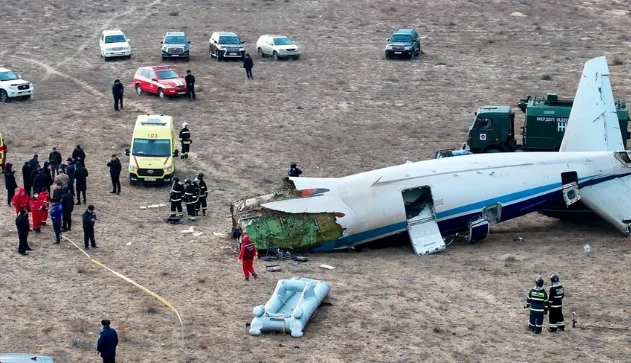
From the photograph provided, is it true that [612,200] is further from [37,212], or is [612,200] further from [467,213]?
[37,212]

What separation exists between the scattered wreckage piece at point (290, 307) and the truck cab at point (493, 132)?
15341 mm

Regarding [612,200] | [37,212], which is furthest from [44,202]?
[612,200]

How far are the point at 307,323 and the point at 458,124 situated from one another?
24.4 metres

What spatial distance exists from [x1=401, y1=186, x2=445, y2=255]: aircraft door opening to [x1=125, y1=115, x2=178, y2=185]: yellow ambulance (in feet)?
35.0

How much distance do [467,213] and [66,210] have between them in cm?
1253

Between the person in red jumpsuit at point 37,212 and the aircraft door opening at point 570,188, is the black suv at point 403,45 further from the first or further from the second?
the person in red jumpsuit at point 37,212

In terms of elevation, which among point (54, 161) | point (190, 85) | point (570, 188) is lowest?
point (54, 161)

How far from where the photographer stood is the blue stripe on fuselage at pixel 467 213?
109ft

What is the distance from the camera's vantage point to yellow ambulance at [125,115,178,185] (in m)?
40.0

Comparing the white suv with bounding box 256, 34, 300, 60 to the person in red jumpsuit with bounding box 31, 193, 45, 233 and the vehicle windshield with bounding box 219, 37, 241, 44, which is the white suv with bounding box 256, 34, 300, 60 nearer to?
the vehicle windshield with bounding box 219, 37, 241, 44

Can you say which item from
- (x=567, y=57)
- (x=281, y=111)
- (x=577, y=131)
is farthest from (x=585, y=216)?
(x=567, y=57)

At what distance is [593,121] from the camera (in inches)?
1460

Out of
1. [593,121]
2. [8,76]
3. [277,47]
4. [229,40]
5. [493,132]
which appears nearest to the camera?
[593,121]

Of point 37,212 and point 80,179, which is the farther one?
point 80,179
